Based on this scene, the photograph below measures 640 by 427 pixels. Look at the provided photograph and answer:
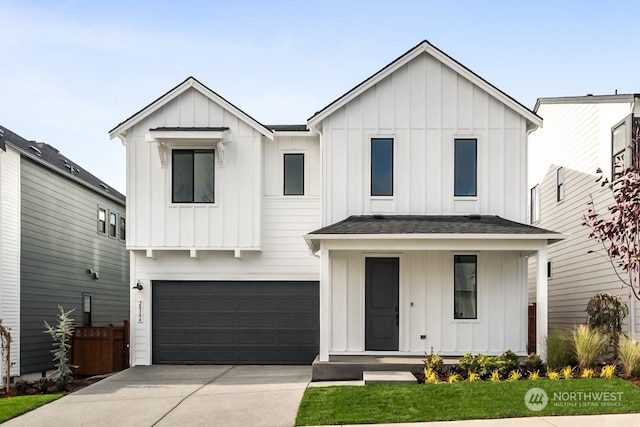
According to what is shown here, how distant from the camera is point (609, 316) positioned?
1498 centimetres

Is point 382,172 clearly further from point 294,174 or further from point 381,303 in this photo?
point 381,303

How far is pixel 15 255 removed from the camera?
17047 mm

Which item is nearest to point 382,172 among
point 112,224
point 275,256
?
point 275,256

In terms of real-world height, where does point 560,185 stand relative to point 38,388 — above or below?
above

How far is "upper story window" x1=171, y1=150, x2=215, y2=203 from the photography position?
17.2m

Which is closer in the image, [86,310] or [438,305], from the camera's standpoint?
[438,305]

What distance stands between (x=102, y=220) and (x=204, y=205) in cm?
777

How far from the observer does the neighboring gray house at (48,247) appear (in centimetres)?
1684

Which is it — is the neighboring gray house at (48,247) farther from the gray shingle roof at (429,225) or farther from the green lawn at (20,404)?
the gray shingle roof at (429,225)

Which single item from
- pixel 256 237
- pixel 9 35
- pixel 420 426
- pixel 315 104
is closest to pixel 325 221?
pixel 256 237

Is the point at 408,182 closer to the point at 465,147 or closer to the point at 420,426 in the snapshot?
the point at 465,147

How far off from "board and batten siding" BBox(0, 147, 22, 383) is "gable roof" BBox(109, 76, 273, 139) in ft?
8.47

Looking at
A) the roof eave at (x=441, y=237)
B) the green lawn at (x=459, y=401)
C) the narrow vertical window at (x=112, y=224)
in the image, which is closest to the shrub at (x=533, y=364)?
the green lawn at (x=459, y=401)

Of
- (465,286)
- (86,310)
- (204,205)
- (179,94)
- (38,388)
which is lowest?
(38,388)
